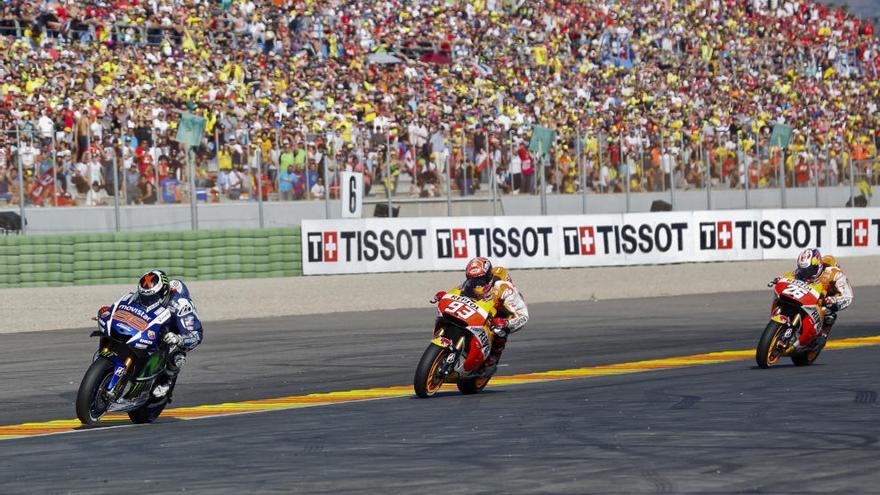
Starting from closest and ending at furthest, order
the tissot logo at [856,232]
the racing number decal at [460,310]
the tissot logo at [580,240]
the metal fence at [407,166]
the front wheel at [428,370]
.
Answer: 1. the front wheel at [428,370]
2. the racing number decal at [460,310]
3. the metal fence at [407,166]
4. the tissot logo at [580,240]
5. the tissot logo at [856,232]

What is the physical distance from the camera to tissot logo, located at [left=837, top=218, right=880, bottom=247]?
29.5 m

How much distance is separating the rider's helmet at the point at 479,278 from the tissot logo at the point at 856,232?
18.5 metres

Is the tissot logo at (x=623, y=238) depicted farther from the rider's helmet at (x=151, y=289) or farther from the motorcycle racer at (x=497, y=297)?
the rider's helmet at (x=151, y=289)

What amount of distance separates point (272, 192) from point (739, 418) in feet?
55.1

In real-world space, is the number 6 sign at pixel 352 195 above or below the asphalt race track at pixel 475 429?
above

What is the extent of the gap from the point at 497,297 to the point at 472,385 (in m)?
0.75

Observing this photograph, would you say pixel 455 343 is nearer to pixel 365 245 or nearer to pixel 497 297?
pixel 497 297

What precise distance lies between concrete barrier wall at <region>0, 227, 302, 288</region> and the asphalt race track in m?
5.75

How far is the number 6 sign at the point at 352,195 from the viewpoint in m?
25.2

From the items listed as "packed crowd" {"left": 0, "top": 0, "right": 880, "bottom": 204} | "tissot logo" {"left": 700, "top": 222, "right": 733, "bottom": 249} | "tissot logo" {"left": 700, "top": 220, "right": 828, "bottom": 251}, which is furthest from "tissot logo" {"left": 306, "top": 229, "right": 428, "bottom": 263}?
"tissot logo" {"left": 700, "top": 220, "right": 828, "bottom": 251}

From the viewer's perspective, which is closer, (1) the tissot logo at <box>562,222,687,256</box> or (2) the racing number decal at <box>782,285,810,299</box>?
(2) the racing number decal at <box>782,285,810,299</box>

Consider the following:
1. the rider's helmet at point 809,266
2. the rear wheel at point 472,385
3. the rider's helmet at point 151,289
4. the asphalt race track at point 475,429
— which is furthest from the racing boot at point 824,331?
the rider's helmet at point 151,289

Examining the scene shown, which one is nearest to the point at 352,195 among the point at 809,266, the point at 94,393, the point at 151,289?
the point at 809,266

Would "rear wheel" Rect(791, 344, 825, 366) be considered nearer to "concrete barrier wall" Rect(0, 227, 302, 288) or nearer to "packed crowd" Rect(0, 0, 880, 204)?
"concrete barrier wall" Rect(0, 227, 302, 288)
